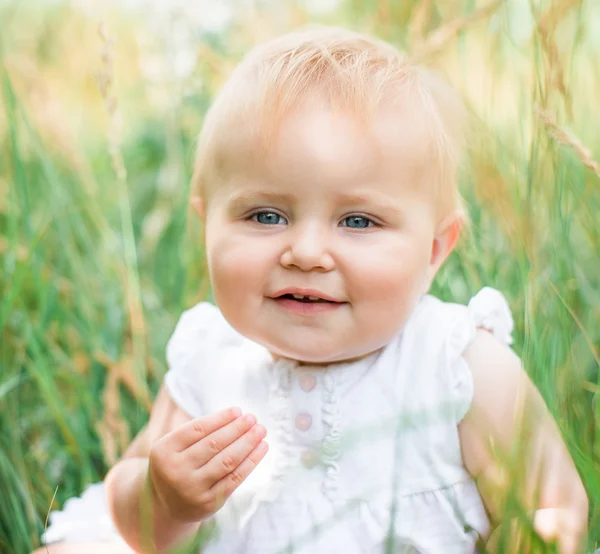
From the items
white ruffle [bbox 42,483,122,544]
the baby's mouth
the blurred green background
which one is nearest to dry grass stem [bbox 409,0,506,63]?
the blurred green background

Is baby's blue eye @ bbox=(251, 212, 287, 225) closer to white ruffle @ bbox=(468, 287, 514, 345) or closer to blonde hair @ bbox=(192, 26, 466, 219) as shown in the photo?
blonde hair @ bbox=(192, 26, 466, 219)

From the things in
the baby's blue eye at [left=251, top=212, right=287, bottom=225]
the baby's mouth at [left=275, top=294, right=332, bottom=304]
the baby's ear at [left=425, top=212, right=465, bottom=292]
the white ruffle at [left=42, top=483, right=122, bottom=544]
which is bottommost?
the white ruffle at [left=42, top=483, right=122, bottom=544]

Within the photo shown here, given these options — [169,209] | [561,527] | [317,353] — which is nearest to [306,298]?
[317,353]

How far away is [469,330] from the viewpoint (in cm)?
149

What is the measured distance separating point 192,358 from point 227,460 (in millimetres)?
369

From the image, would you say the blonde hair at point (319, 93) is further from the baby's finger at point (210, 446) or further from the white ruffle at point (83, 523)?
the white ruffle at point (83, 523)

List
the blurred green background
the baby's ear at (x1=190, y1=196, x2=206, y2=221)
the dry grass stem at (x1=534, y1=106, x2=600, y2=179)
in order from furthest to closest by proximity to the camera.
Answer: the baby's ear at (x1=190, y1=196, x2=206, y2=221), the blurred green background, the dry grass stem at (x1=534, y1=106, x2=600, y2=179)

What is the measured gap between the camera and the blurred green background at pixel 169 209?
145 cm

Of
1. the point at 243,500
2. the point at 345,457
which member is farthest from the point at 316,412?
the point at 243,500

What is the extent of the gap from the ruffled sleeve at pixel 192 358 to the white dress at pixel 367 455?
160 mm

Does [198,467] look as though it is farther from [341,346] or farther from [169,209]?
[169,209]

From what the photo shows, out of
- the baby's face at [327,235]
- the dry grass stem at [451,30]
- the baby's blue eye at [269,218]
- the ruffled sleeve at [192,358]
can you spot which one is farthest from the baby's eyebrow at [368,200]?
the ruffled sleeve at [192,358]

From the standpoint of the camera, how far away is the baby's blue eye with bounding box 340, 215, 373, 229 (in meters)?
1.39

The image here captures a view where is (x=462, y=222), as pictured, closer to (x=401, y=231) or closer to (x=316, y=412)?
(x=401, y=231)
